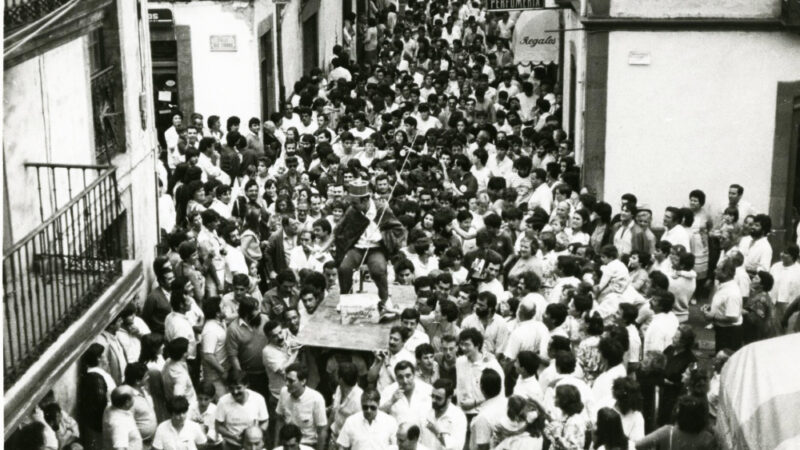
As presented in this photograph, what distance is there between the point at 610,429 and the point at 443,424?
138cm

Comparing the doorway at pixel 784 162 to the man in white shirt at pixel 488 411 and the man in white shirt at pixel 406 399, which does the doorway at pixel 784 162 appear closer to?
the man in white shirt at pixel 488 411

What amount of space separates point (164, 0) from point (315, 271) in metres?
9.29

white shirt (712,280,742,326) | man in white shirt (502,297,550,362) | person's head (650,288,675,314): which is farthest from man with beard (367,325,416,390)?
white shirt (712,280,742,326)

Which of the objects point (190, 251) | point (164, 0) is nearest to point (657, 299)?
point (190, 251)

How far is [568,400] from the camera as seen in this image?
8.84 m

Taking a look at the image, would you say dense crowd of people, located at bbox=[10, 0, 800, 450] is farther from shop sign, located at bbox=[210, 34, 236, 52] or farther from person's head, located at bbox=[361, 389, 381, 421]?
shop sign, located at bbox=[210, 34, 236, 52]

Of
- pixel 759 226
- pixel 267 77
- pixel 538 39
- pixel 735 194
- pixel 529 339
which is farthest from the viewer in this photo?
pixel 267 77

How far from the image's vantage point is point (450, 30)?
3014 cm

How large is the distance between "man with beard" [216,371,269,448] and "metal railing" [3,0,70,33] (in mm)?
3328

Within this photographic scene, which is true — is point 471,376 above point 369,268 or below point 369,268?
below

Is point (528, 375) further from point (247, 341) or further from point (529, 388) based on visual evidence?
point (247, 341)

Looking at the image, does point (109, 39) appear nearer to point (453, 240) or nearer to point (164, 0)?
point (453, 240)

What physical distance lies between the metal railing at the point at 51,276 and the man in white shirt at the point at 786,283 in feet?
21.8

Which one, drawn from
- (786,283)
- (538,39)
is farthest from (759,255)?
(538,39)
